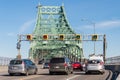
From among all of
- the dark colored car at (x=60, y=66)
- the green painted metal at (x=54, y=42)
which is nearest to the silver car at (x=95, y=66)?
the dark colored car at (x=60, y=66)

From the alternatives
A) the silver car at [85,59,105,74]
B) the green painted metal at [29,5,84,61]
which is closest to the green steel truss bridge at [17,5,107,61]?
the green painted metal at [29,5,84,61]

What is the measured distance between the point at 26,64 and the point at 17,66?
917mm

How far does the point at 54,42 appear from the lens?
152000 mm

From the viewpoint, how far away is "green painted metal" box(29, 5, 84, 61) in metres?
148

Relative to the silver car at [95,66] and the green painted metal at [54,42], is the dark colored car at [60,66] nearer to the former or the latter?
the silver car at [95,66]

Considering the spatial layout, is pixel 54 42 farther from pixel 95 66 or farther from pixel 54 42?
pixel 95 66

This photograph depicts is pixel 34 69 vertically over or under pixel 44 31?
under

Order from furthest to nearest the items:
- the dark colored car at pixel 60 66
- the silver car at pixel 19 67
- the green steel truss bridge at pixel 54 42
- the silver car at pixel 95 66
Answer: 1. the green steel truss bridge at pixel 54 42
2. the silver car at pixel 95 66
3. the dark colored car at pixel 60 66
4. the silver car at pixel 19 67

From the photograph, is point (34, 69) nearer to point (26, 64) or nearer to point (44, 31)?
point (26, 64)

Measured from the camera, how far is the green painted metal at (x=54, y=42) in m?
148

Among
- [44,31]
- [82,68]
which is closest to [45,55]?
[44,31]

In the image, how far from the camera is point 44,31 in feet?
546

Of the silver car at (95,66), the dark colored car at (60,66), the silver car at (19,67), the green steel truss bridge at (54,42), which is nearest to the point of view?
the silver car at (19,67)

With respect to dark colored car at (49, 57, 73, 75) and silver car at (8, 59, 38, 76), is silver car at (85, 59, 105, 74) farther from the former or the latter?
silver car at (8, 59, 38, 76)
